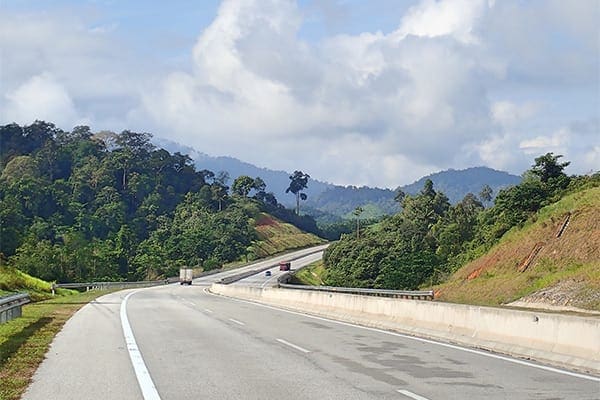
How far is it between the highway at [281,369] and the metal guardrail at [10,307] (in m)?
4.02

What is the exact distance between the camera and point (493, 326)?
1656cm

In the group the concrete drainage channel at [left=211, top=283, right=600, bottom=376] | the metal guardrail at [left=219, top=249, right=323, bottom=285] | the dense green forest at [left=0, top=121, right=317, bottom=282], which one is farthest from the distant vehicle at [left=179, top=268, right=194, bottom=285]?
the concrete drainage channel at [left=211, top=283, right=600, bottom=376]

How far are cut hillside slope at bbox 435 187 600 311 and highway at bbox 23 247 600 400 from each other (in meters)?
23.6

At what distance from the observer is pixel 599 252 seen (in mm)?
47406

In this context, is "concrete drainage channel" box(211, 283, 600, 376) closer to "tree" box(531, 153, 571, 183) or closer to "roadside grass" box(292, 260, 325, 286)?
"tree" box(531, 153, 571, 183)

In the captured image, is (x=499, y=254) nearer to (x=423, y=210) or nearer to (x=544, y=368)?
(x=544, y=368)

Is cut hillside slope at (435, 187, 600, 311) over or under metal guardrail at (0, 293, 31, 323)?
over

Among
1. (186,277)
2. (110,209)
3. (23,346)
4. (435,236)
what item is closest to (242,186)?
(110,209)

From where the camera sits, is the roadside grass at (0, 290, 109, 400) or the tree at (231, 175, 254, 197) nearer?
the roadside grass at (0, 290, 109, 400)

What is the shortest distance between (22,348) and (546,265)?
4074 centimetres

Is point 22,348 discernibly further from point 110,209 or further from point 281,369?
point 110,209

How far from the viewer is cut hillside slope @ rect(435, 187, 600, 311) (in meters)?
41.8

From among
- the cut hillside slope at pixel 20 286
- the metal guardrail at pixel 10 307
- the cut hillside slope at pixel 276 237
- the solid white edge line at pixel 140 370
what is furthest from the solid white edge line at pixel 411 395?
the cut hillside slope at pixel 276 237

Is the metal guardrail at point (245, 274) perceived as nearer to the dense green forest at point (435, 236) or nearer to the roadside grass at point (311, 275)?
the roadside grass at point (311, 275)
